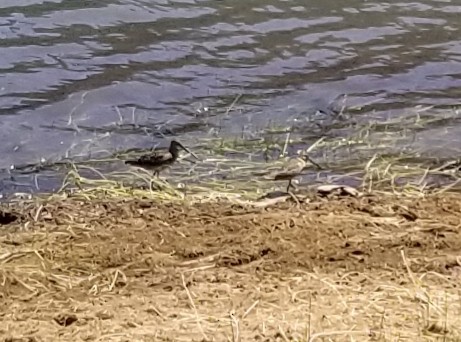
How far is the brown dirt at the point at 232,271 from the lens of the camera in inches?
191

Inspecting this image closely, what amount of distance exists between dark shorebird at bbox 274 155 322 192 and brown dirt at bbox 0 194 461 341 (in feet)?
2.30

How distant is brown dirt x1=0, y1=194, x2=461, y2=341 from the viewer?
4.86 meters

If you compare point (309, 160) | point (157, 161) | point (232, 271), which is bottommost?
point (309, 160)

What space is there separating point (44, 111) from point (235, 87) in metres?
1.75

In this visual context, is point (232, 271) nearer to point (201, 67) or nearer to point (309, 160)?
point (309, 160)

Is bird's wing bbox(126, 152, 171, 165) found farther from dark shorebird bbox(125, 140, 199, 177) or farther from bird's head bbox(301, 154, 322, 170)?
bird's head bbox(301, 154, 322, 170)

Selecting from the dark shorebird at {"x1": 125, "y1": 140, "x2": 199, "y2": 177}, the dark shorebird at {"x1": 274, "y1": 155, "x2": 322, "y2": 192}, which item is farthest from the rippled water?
the dark shorebird at {"x1": 274, "y1": 155, "x2": 322, "y2": 192}

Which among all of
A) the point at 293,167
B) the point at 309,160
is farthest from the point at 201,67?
the point at 293,167

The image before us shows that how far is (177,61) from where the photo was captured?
32.6 ft

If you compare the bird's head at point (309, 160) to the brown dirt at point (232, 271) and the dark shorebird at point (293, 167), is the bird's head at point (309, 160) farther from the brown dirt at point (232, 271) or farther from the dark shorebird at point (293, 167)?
the brown dirt at point (232, 271)

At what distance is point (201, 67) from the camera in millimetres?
9836

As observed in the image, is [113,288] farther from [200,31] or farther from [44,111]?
[200,31]

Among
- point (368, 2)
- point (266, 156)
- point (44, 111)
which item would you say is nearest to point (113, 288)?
point (266, 156)

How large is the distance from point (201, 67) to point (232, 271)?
4424mm
